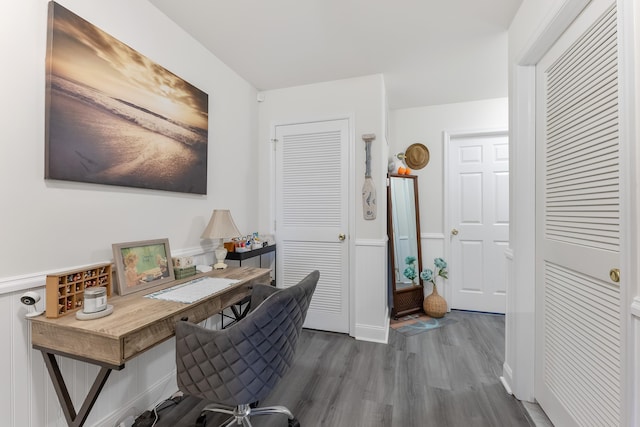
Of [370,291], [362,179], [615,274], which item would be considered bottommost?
[370,291]

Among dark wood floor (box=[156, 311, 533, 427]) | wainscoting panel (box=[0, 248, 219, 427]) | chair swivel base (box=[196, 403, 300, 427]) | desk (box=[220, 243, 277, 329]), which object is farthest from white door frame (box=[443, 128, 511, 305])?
wainscoting panel (box=[0, 248, 219, 427])

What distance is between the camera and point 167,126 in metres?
1.77

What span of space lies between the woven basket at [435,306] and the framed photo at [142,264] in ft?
8.72

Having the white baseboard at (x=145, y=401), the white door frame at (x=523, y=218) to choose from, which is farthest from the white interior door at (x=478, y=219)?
the white baseboard at (x=145, y=401)

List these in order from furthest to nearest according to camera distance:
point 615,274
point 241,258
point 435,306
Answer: point 435,306 → point 241,258 → point 615,274

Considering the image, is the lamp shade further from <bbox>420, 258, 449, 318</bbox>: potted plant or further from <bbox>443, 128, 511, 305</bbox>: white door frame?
<bbox>443, 128, 511, 305</bbox>: white door frame

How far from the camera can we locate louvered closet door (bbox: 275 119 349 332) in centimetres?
269

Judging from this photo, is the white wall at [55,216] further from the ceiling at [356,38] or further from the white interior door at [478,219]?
the white interior door at [478,219]

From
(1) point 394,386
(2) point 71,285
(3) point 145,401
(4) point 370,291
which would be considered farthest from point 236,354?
(4) point 370,291

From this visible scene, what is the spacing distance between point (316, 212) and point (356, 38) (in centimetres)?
152

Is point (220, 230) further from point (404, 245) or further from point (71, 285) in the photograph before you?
point (404, 245)

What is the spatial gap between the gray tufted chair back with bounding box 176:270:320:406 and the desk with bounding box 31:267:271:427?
10 cm

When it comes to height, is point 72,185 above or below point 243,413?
above

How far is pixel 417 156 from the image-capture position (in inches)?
135
